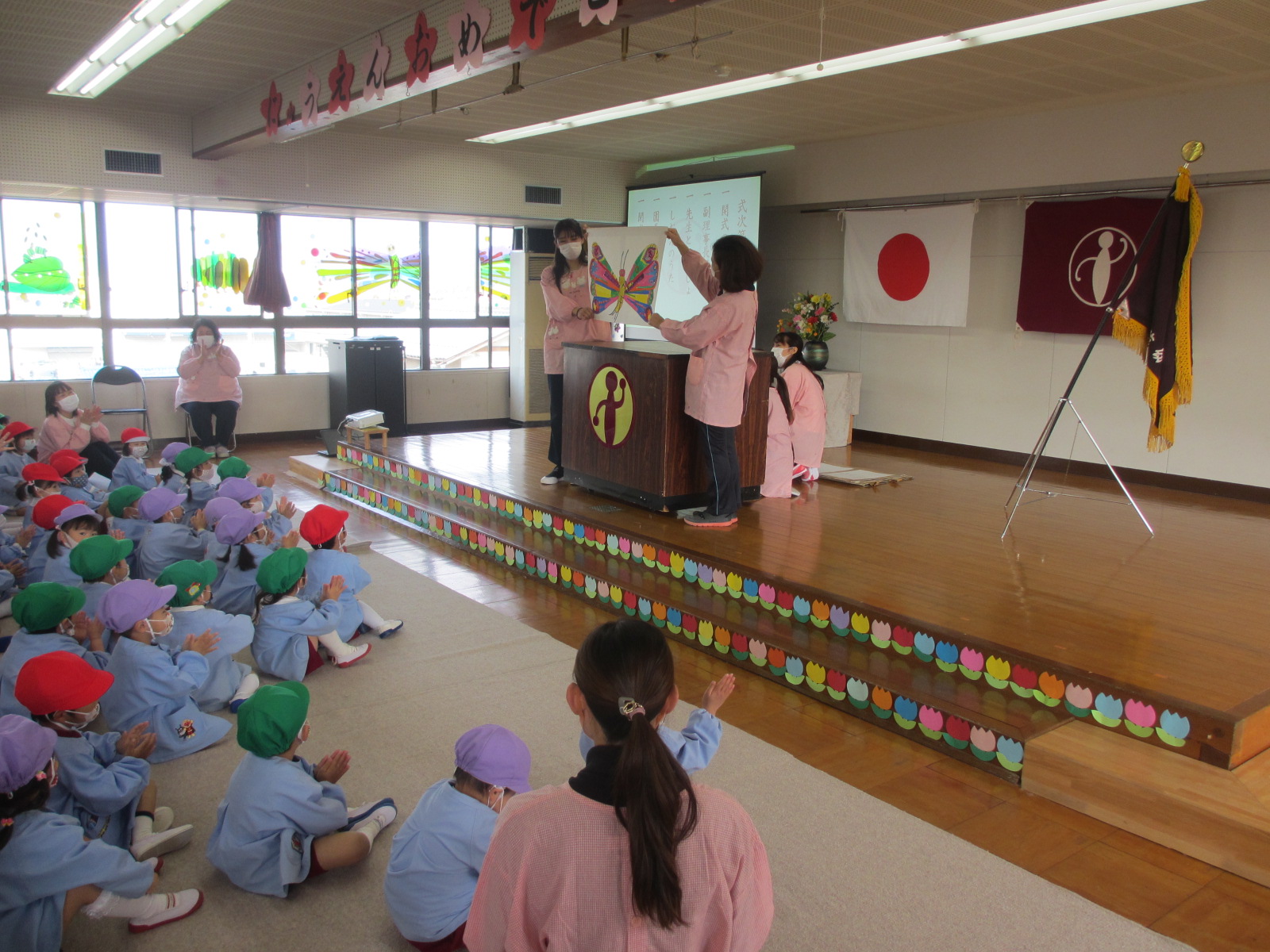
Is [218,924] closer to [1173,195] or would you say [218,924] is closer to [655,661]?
[655,661]

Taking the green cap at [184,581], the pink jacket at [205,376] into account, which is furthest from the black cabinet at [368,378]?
the green cap at [184,581]

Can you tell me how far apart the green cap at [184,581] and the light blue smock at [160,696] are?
35 centimetres

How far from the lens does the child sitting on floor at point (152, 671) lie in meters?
2.90

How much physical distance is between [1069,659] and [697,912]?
236 centimetres

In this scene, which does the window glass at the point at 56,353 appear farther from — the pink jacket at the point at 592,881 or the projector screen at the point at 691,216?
the pink jacket at the point at 592,881

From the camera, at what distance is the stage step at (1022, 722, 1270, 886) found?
2506 millimetres

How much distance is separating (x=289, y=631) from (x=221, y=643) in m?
0.30

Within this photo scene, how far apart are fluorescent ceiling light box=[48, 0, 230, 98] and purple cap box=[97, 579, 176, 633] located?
317 cm

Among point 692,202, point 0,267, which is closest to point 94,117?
point 0,267

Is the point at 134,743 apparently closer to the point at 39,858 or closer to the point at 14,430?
the point at 39,858

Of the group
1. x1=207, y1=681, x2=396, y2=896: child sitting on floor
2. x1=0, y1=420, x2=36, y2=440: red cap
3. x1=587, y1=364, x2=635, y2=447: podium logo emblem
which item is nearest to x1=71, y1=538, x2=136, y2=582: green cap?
A: x1=207, y1=681, x2=396, y2=896: child sitting on floor

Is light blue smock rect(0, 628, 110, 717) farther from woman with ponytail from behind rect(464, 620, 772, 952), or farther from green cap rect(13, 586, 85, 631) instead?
woman with ponytail from behind rect(464, 620, 772, 952)

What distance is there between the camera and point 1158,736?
2.84 m

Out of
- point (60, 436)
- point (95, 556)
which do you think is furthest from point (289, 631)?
point (60, 436)
